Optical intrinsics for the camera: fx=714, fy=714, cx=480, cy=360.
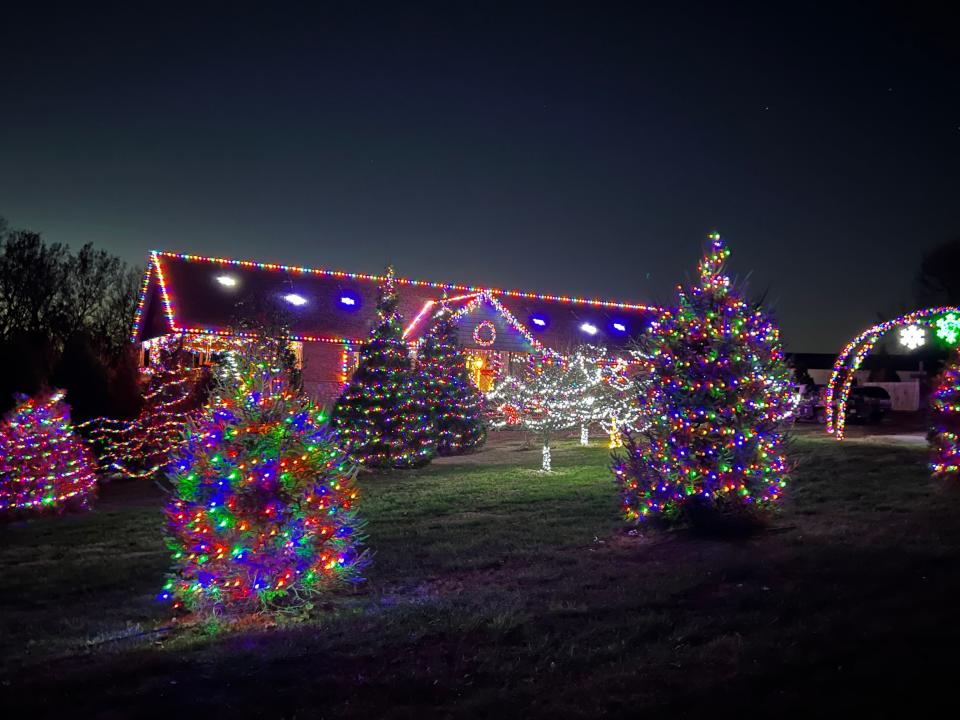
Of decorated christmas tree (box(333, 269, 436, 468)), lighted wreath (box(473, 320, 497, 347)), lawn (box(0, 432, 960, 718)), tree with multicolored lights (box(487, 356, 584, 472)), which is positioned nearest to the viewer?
lawn (box(0, 432, 960, 718))

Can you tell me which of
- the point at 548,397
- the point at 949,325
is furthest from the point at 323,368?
the point at 949,325

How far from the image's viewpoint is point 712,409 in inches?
356

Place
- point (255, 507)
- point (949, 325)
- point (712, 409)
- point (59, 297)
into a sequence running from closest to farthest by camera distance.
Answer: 1. point (255, 507)
2. point (712, 409)
3. point (949, 325)
4. point (59, 297)

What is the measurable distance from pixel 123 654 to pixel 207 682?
1.14m

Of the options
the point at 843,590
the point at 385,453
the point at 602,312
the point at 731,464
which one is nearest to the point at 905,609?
the point at 843,590

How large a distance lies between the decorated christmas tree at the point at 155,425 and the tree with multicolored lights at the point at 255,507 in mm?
11602

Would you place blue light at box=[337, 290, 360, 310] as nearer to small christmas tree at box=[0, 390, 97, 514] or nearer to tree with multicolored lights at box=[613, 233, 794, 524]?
small christmas tree at box=[0, 390, 97, 514]

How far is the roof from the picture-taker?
2797 cm

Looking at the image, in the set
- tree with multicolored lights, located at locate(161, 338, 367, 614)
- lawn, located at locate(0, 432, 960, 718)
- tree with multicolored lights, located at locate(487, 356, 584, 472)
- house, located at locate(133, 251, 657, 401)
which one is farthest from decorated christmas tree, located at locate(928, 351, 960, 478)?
house, located at locate(133, 251, 657, 401)

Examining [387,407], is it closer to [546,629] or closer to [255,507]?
[255,507]

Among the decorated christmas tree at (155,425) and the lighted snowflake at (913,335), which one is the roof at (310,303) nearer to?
the decorated christmas tree at (155,425)

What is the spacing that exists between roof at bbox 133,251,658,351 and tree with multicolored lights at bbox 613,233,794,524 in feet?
51.4

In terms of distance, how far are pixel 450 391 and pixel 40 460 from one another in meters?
10.2

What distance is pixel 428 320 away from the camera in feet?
106
